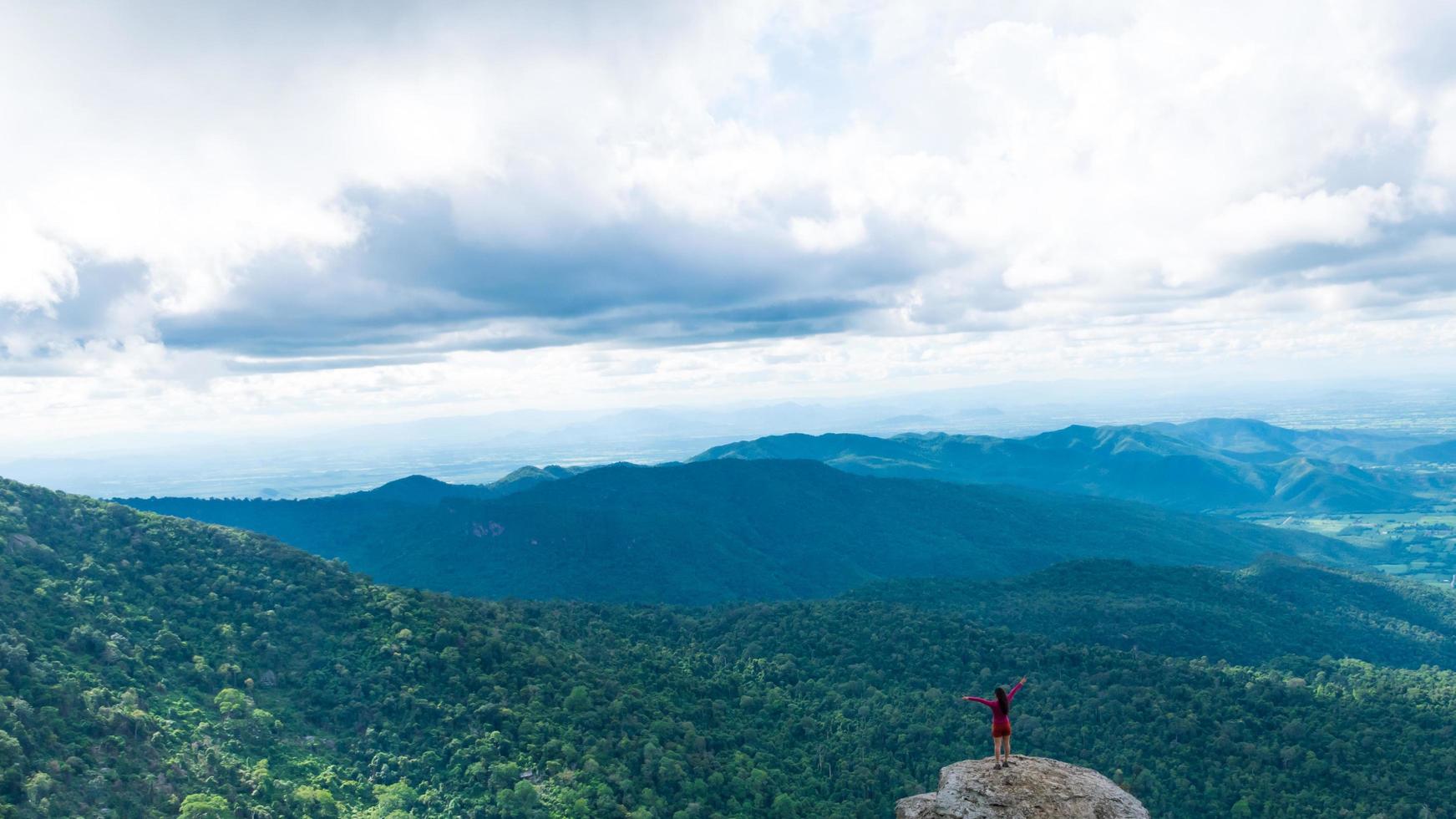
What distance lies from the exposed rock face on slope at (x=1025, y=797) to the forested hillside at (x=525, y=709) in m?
45.3

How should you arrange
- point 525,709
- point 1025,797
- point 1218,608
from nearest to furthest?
1. point 1025,797
2. point 525,709
3. point 1218,608

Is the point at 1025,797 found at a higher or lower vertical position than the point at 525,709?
higher

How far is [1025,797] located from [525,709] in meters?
62.6

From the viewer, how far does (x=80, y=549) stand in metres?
89.4

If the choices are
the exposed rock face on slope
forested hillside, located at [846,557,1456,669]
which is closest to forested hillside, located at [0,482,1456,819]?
forested hillside, located at [846,557,1456,669]

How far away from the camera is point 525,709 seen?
79.6m

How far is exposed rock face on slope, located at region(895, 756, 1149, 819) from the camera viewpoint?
2714 centimetres

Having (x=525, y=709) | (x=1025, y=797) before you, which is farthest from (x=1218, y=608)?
(x=1025, y=797)

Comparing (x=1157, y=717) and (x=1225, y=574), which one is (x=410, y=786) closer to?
(x=1157, y=717)

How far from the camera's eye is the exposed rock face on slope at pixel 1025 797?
2714 cm

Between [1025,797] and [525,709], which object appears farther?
[525,709]

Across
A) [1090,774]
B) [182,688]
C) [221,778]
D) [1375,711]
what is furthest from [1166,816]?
[182,688]

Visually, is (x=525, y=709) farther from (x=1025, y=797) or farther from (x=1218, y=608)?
(x=1218, y=608)

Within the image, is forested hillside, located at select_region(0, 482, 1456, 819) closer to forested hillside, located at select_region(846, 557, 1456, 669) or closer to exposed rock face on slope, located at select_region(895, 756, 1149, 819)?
forested hillside, located at select_region(846, 557, 1456, 669)
